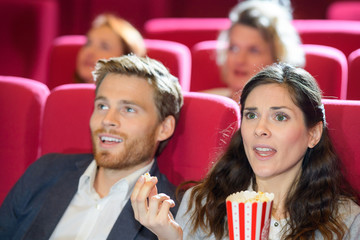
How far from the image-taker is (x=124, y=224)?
1.45 meters

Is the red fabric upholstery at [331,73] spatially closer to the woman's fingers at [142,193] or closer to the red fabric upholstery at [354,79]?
the red fabric upholstery at [354,79]

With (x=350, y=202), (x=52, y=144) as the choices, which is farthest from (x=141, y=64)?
(x=350, y=202)

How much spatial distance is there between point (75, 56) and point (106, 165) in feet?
4.25

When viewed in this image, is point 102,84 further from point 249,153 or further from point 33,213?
point 249,153

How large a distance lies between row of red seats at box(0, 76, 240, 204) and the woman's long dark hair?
0.12 meters

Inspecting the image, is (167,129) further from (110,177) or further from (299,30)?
(299,30)

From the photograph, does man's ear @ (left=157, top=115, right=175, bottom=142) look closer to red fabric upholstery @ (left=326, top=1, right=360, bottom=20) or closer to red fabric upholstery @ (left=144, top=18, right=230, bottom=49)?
red fabric upholstery @ (left=144, top=18, right=230, bottom=49)

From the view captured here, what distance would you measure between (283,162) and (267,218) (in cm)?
22

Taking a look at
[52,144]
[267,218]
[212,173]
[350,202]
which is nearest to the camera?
[267,218]

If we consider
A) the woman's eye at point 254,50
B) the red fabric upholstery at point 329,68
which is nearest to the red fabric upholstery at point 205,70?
the woman's eye at point 254,50

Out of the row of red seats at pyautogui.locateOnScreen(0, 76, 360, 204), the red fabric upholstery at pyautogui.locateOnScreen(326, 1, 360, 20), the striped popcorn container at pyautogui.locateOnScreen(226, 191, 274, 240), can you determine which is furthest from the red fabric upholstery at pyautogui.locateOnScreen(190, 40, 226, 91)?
the striped popcorn container at pyautogui.locateOnScreen(226, 191, 274, 240)

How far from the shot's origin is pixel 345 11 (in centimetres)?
312

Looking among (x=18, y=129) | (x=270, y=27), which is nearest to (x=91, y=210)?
(x=18, y=129)

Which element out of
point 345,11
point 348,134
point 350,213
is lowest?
point 350,213
